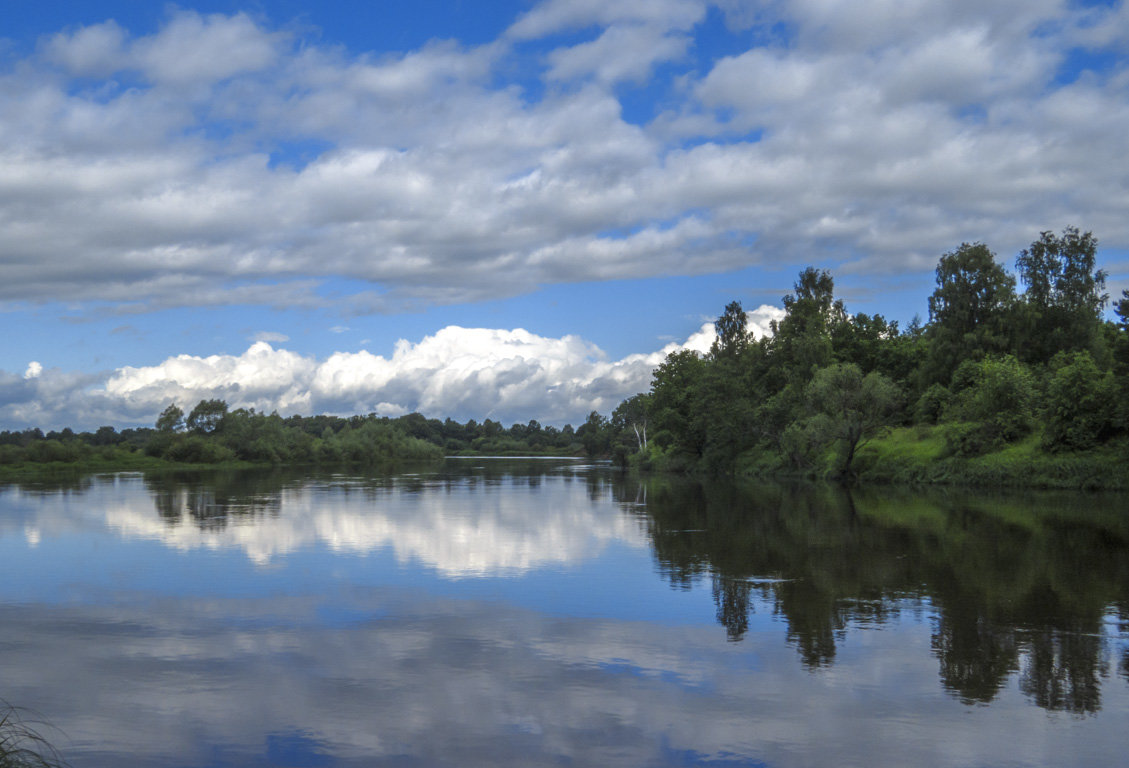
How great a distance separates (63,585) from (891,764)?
1798 cm

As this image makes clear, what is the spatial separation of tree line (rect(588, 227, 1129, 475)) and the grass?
1864 inches

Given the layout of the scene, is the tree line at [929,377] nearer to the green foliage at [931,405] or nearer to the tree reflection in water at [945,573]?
the green foliage at [931,405]

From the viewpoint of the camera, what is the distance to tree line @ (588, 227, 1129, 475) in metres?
49.6

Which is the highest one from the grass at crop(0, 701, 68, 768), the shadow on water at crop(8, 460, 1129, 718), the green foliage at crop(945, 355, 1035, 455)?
the green foliage at crop(945, 355, 1035, 455)

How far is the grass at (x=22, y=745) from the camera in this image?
737 cm

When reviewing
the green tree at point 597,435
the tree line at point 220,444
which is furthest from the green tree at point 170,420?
the green tree at point 597,435

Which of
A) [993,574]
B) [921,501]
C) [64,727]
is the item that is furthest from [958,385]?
[64,727]

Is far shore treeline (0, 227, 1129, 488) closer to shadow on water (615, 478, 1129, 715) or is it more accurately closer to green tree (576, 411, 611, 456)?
shadow on water (615, 478, 1129, 715)

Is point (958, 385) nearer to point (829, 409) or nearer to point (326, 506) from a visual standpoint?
point (829, 409)

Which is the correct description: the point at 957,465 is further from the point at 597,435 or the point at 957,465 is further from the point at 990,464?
the point at 597,435

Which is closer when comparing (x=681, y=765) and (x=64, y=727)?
(x=681, y=765)

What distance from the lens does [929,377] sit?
238ft

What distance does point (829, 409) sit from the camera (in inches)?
2451

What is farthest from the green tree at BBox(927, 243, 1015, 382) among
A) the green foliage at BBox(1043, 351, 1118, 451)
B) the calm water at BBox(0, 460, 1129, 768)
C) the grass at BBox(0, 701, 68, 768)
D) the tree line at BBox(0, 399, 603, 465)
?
the tree line at BBox(0, 399, 603, 465)
